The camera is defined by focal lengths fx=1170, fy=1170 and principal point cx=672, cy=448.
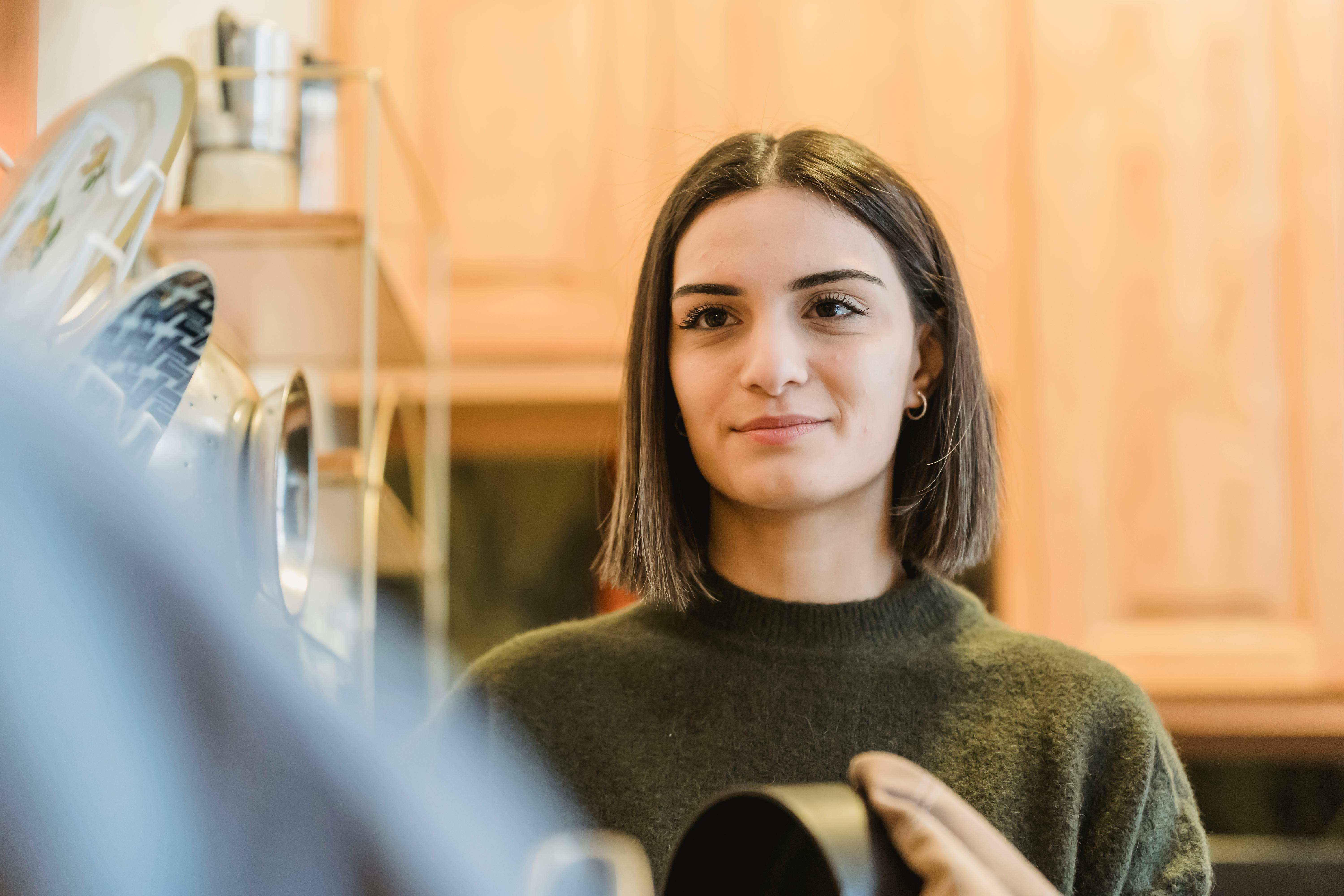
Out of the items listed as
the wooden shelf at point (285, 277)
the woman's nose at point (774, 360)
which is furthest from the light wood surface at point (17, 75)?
the woman's nose at point (774, 360)

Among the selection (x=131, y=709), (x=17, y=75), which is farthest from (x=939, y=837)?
(x=17, y=75)

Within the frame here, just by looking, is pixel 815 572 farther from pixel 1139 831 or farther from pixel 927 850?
pixel 927 850

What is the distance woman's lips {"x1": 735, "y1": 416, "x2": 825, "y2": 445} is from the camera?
61 centimetres

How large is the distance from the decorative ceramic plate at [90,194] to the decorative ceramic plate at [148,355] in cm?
1

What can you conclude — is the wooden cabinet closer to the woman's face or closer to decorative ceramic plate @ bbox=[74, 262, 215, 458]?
the woman's face

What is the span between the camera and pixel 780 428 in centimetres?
61

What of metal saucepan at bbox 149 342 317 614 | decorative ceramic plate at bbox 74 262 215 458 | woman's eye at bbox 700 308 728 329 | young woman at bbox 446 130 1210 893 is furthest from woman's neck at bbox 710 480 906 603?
decorative ceramic plate at bbox 74 262 215 458

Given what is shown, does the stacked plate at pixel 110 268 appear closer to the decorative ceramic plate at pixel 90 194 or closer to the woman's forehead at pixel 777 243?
the decorative ceramic plate at pixel 90 194

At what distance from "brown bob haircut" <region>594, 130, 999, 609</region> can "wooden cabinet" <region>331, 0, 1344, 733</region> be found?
0.60 m

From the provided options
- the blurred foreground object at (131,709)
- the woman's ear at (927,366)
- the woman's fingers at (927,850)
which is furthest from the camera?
the woman's ear at (927,366)

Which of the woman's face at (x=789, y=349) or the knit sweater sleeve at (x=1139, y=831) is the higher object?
the woman's face at (x=789, y=349)

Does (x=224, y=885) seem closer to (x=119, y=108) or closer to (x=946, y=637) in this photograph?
(x=119, y=108)

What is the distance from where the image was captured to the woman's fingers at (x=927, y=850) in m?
0.37

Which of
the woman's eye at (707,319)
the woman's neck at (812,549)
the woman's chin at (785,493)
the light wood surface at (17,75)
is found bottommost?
the woman's neck at (812,549)
